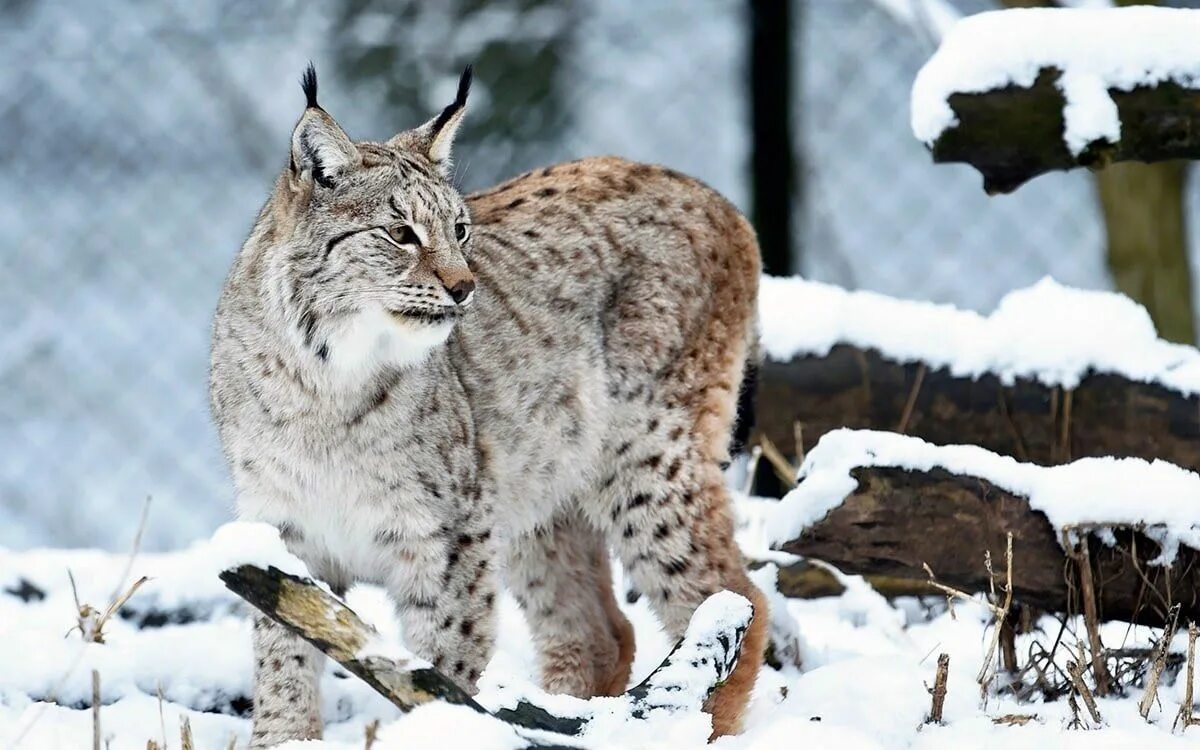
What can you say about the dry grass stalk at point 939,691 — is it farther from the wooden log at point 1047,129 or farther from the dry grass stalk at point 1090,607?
the wooden log at point 1047,129

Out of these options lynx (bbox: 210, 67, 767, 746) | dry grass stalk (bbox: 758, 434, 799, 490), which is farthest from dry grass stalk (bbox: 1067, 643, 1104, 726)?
dry grass stalk (bbox: 758, 434, 799, 490)

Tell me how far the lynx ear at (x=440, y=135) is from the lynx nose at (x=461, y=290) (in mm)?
436

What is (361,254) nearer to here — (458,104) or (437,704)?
(458,104)

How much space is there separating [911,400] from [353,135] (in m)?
2.81

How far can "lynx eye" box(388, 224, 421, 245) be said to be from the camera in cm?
363

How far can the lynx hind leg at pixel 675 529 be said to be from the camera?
162 inches

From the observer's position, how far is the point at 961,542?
3.67 metres

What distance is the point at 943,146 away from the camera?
3814 millimetres

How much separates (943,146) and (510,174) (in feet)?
9.83

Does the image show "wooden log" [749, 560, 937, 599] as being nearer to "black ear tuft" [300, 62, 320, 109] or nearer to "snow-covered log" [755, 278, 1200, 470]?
"snow-covered log" [755, 278, 1200, 470]

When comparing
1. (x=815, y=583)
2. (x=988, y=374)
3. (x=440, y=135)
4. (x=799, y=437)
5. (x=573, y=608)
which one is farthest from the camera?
(x=799, y=437)

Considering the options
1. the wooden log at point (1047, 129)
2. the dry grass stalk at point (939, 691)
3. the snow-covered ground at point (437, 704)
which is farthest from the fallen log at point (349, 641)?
the wooden log at point (1047, 129)

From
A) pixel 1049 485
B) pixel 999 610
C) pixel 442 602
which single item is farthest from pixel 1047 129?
pixel 442 602

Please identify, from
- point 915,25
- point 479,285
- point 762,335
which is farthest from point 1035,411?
point 915,25
